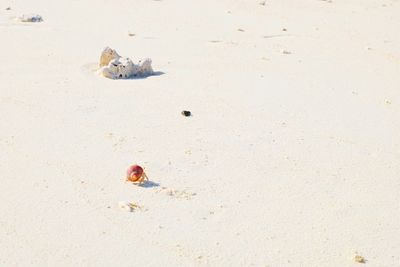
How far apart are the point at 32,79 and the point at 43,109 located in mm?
790

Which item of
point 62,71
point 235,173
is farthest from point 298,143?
point 62,71

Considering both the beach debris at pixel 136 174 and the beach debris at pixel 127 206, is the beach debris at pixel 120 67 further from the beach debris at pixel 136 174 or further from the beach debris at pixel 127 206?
the beach debris at pixel 127 206

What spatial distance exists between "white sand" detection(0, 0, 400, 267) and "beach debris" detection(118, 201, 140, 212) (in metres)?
0.03

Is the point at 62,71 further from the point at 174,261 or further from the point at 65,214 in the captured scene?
the point at 174,261

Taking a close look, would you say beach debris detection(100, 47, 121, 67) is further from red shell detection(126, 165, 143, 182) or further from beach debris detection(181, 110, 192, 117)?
red shell detection(126, 165, 143, 182)

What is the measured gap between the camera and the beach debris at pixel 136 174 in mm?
3910

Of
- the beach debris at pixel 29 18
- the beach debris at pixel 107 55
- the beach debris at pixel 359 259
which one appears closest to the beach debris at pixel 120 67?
the beach debris at pixel 107 55

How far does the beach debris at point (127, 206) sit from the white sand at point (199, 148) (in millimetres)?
35

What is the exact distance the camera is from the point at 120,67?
19.3 ft

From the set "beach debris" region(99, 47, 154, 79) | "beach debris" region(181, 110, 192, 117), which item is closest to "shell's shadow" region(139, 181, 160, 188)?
"beach debris" region(181, 110, 192, 117)

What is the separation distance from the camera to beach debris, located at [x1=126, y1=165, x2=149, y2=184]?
3.91 meters

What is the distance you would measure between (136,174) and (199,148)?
2.49ft

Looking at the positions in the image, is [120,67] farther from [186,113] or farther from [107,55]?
[186,113]

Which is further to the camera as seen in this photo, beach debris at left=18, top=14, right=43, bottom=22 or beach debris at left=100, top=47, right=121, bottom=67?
beach debris at left=18, top=14, right=43, bottom=22
